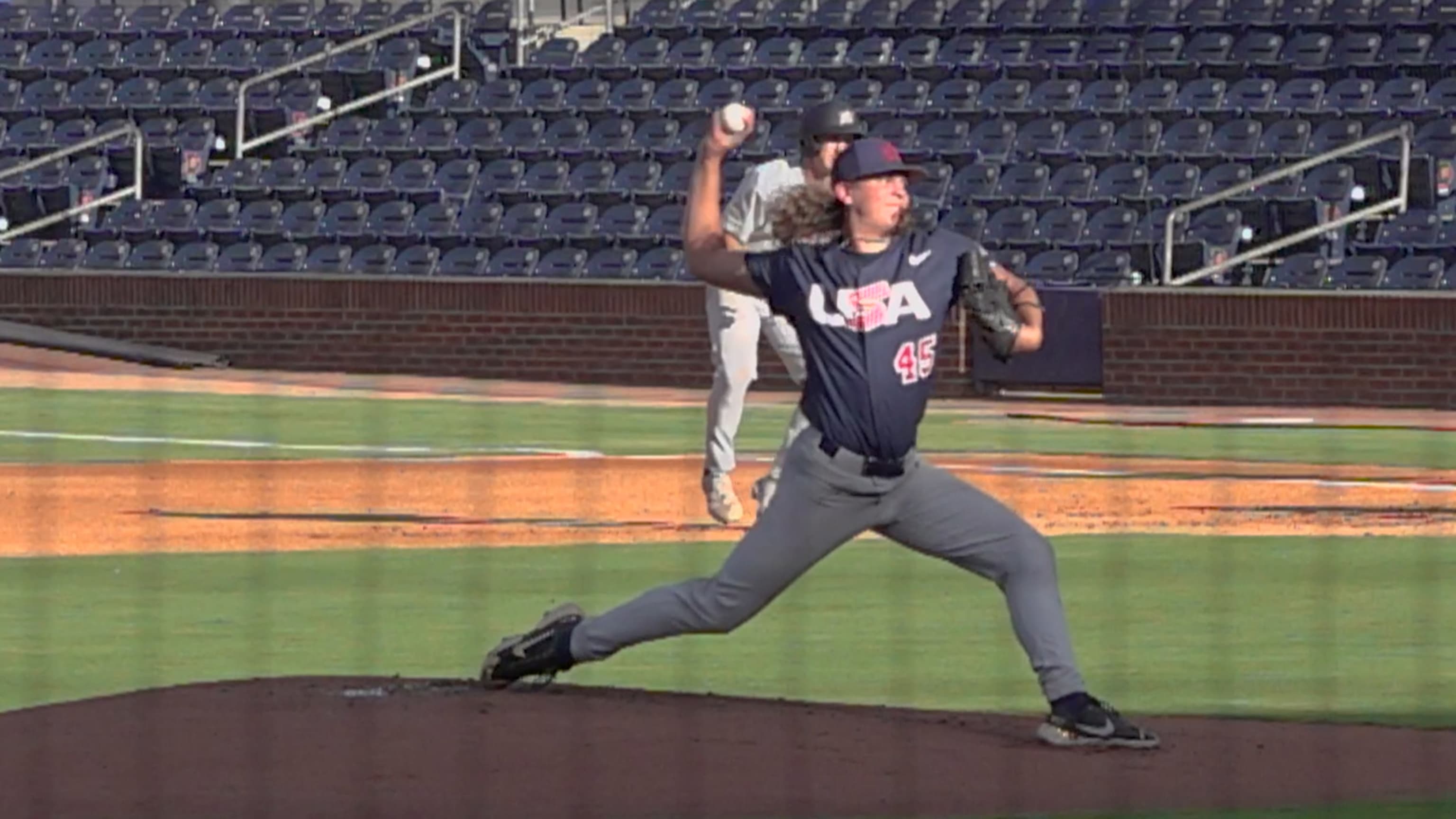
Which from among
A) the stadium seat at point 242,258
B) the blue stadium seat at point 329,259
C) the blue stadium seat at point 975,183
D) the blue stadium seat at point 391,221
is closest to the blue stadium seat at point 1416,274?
the blue stadium seat at point 975,183

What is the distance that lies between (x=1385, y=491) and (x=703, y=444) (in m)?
5.62

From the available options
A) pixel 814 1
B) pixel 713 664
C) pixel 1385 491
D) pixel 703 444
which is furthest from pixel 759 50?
pixel 713 664

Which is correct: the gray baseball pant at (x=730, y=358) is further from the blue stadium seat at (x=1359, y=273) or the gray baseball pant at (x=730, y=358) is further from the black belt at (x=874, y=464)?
the blue stadium seat at (x=1359, y=273)

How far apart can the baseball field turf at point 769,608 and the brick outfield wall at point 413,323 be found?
5.93 meters

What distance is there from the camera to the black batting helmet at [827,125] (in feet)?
38.5

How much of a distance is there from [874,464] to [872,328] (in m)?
0.35

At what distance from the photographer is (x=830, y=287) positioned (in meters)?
7.95

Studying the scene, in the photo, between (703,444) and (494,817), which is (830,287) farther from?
(703,444)

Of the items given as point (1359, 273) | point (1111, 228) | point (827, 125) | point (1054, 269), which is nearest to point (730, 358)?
point (827, 125)

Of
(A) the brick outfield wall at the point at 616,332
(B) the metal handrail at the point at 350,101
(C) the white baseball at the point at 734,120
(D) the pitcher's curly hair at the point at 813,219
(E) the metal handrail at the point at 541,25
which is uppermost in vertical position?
(E) the metal handrail at the point at 541,25

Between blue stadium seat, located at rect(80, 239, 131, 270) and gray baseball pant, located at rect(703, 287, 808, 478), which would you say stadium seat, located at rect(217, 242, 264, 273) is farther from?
gray baseball pant, located at rect(703, 287, 808, 478)

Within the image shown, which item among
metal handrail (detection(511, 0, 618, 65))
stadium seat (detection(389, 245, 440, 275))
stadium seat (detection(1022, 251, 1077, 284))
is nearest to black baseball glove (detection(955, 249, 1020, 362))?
stadium seat (detection(1022, 251, 1077, 284))

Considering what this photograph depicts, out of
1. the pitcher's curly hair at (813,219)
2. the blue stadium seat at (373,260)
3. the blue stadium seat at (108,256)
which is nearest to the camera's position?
the pitcher's curly hair at (813,219)

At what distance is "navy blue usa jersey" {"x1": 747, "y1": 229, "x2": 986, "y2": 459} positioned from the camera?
792 centimetres
